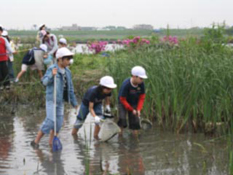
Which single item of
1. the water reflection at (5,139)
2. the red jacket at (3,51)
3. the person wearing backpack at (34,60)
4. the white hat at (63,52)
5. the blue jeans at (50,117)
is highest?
the white hat at (63,52)

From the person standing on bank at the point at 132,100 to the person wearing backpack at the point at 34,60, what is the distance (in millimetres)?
4713

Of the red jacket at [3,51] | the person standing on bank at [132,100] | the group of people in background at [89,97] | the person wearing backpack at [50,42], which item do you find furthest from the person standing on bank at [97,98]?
the person wearing backpack at [50,42]

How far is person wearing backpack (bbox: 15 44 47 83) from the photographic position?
13719 millimetres

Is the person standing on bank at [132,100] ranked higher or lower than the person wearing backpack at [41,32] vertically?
lower

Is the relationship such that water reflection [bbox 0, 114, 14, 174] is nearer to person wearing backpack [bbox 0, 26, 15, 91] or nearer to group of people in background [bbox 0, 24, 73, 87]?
person wearing backpack [bbox 0, 26, 15, 91]

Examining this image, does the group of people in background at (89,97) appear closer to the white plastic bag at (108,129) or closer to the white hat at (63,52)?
the white hat at (63,52)

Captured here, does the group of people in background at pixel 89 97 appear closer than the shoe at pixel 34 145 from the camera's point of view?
Yes

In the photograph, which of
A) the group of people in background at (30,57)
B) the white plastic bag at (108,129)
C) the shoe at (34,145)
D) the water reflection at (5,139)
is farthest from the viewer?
the group of people in background at (30,57)

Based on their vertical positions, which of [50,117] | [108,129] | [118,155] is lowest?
[118,155]

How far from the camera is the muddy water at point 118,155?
726 cm

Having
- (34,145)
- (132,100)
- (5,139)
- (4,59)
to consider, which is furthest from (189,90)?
(4,59)

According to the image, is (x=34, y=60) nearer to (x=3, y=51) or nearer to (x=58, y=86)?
(x=3, y=51)

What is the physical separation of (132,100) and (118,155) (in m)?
1.41

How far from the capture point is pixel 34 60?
13.7 m
